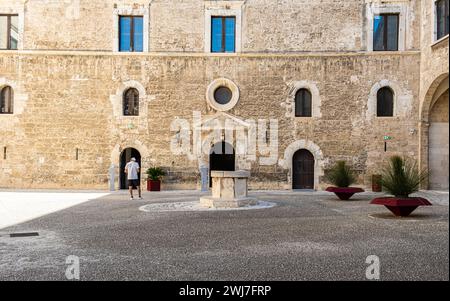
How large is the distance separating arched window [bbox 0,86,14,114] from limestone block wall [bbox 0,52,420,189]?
1.57ft

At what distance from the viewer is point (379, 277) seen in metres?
4.33

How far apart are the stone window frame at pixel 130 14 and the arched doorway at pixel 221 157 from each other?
5303mm

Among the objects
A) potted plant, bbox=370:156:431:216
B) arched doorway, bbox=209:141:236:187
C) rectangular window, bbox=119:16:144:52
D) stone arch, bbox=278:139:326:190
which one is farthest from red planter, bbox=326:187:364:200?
rectangular window, bbox=119:16:144:52

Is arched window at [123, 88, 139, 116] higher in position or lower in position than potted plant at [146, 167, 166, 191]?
higher

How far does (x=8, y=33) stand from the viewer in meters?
17.7

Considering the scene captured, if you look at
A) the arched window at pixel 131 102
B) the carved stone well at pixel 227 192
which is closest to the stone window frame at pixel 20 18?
the arched window at pixel 131 102

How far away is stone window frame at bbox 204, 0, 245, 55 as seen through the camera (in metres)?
17.5

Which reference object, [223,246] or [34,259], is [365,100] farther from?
[34,259]

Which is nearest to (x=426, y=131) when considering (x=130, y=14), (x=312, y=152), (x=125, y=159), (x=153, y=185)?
(x=312, y=152)

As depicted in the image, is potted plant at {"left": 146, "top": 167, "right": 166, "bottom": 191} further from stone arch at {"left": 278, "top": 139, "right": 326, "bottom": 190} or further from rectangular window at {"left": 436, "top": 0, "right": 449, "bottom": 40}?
rectangular window at {"left": 436, "top": 0, "right": 449, "bottom": 40}

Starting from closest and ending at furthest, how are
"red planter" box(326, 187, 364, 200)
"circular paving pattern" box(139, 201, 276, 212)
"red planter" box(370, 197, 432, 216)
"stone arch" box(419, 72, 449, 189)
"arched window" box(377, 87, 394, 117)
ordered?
"red planter" box(370, 197, 432, 216) < "circular paving pattern" box(139, 201, 276, 212) < "red planter" box(326, 187, 364, 200) < "stone arch" box(419, 72, 449, 189) < "arched window" box(377, 87, 394, 117)

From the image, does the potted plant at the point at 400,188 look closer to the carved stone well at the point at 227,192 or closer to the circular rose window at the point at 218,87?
the carved stone well at the point at 227,192

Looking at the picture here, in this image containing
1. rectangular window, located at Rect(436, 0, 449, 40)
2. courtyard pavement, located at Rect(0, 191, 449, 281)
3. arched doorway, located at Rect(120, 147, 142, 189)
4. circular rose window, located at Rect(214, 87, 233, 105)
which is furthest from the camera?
arched doorway, located at Rect(120, 147, 142, 189)
